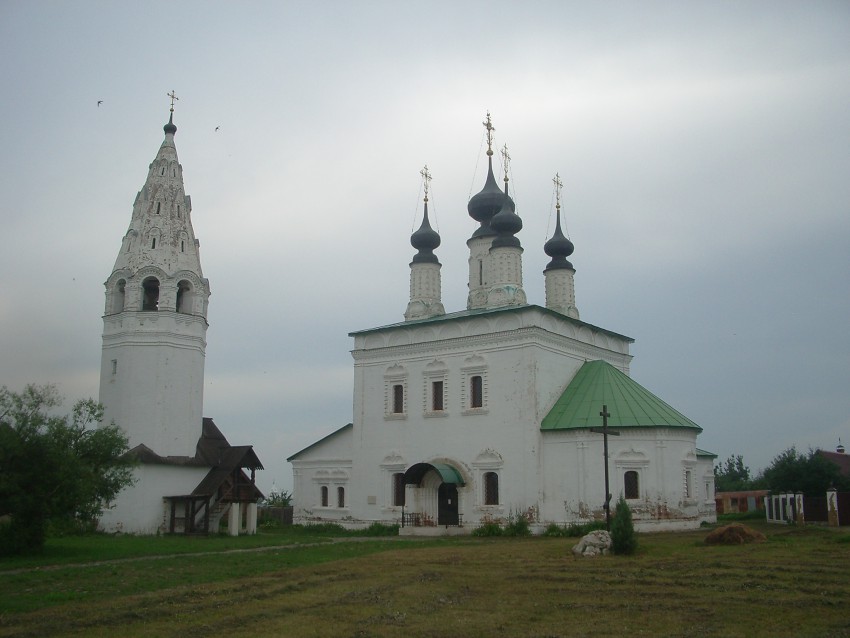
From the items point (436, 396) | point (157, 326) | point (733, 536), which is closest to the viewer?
point (733, 536)

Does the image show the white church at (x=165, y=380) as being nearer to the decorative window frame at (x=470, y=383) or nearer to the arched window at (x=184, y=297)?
the arched window at (x=184, y=297)

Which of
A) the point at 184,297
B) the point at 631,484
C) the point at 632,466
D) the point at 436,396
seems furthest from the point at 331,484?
the point at 632,466

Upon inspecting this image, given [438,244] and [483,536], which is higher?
[438,244]

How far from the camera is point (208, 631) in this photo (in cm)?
955

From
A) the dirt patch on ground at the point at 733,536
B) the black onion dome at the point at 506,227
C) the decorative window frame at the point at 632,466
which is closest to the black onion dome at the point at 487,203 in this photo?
the black onion dome at the point at 506,227

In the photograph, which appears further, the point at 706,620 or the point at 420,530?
the point at 420,530

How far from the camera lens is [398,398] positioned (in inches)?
1154

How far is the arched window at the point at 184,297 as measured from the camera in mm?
28078

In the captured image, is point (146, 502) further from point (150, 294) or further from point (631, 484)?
point (631, 484)

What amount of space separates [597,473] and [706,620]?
1506cm

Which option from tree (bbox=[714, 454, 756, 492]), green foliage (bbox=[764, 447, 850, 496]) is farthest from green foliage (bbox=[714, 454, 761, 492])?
green foliage (bbox=[764, 447, 850, 496])

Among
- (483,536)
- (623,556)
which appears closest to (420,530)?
(483,536)

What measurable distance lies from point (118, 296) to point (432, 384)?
11.4 m

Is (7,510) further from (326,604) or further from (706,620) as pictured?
(706,620)
